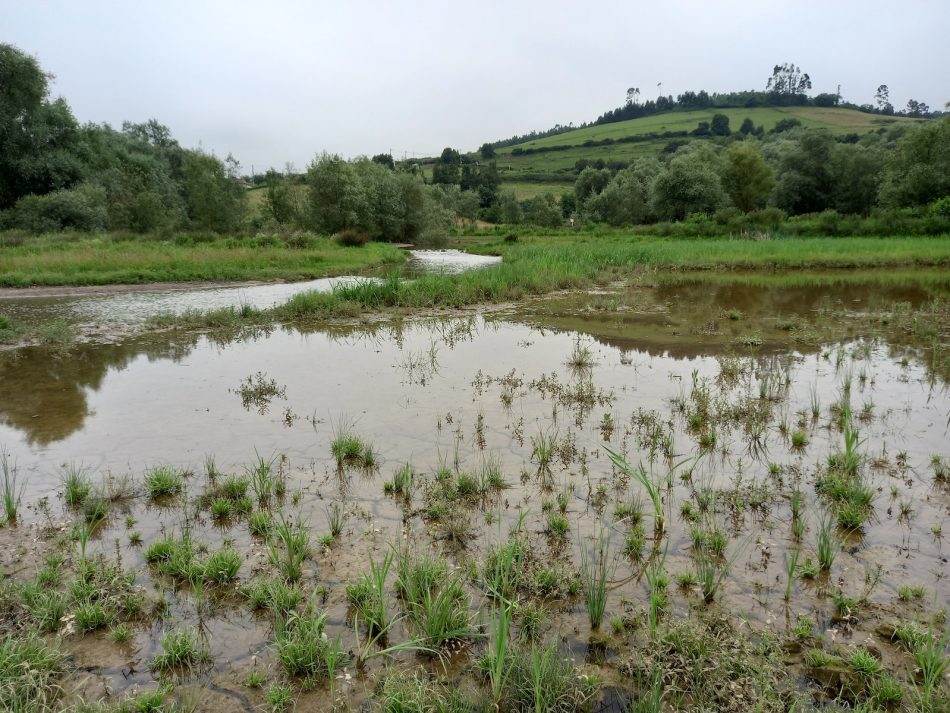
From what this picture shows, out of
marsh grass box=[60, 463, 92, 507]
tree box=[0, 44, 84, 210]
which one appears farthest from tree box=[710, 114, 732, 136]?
marsh grass box=[60, 463, 92, 507]

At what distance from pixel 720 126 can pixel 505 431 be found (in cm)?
12156

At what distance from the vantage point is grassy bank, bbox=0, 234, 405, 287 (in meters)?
21.7

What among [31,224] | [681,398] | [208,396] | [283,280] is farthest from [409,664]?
[31,224]

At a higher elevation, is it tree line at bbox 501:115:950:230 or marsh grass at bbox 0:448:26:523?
tree line at bbox 501:115:950:230

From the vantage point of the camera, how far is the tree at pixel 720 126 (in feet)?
348

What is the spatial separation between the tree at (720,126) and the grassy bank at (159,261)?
329 feet

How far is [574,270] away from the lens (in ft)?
70.5

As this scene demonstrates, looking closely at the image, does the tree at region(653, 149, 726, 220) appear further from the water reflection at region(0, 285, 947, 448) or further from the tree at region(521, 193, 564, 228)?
the water reflection at region(0, 285, 947, 448)

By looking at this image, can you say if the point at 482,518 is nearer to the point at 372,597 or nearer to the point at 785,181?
the point at 372,597

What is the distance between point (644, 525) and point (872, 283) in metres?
20.8

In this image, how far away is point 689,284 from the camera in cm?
2111

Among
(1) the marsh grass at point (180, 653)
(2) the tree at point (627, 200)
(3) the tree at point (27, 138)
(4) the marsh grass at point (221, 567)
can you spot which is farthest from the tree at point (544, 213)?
(1) the marsh grass at point (180, 653)

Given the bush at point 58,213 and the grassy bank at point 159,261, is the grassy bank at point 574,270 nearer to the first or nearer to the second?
the grassy bank at point 159,261

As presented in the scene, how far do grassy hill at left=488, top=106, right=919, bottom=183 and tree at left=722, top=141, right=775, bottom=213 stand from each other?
50.4 metres
